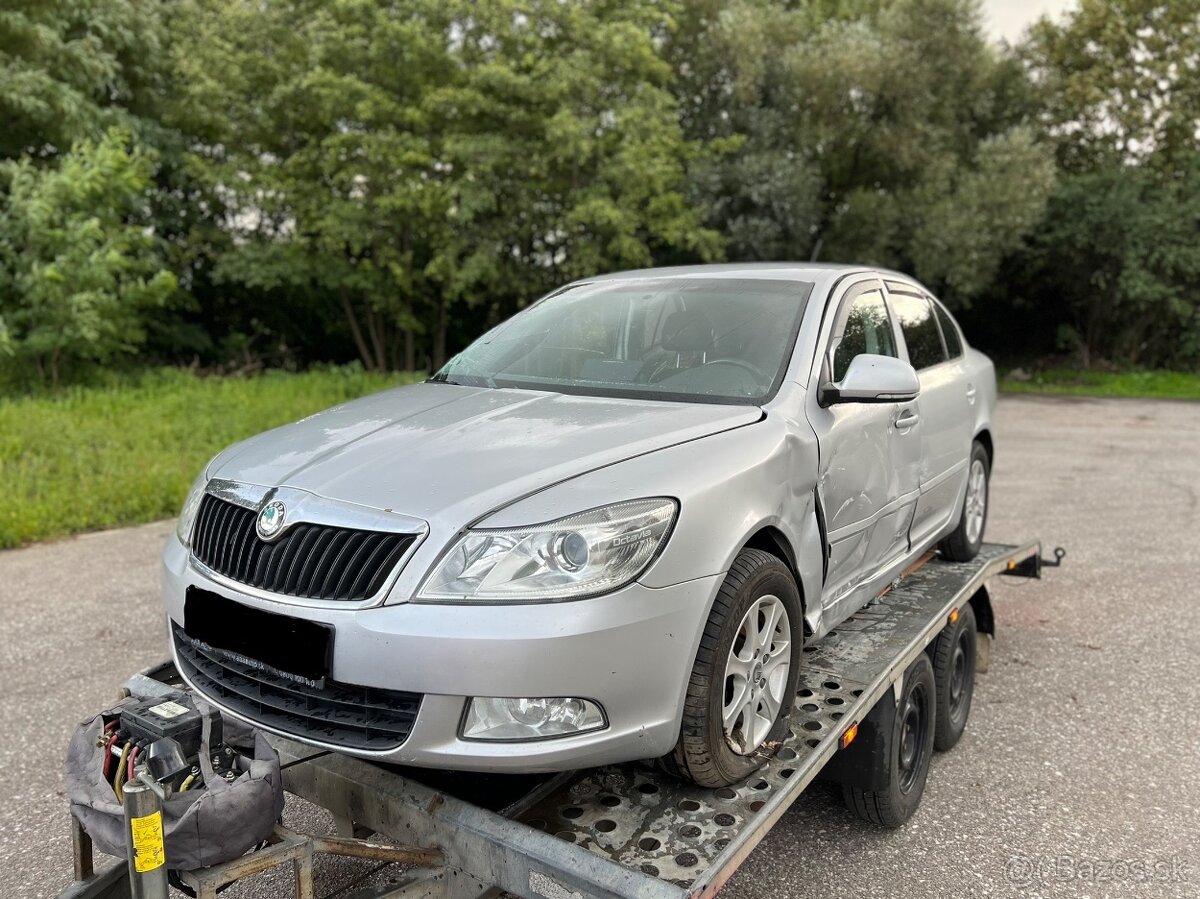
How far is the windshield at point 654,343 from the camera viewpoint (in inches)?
123

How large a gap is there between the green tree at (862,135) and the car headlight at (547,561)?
17324 millimetres

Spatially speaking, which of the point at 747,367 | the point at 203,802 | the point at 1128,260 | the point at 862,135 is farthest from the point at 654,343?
the point at 1128,260

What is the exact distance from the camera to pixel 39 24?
13680 mm

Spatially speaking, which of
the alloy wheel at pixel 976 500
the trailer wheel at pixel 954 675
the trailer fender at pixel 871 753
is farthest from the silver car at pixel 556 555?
the alloy wheel at pixel 976 500

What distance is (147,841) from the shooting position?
1.67 metres

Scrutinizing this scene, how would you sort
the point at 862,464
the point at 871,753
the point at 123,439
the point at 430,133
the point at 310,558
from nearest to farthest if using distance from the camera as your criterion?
the point at 310,558
the point at 871,753
the point at 862,464
the point at 123,439
the point at 430,133

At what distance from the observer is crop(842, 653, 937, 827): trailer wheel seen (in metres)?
3.05

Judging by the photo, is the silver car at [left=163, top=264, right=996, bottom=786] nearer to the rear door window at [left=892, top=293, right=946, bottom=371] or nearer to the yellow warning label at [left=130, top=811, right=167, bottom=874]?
the yellow warning label at [left=130, top=811, right=167, bottom=874]

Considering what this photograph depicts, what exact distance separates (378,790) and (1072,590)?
17.0ft

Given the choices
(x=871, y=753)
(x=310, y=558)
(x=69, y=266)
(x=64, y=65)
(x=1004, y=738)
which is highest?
(x=64, y=65)

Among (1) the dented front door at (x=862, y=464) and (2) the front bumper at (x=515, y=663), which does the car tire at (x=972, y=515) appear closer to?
(1) the dented front door at (x=862, y=464)

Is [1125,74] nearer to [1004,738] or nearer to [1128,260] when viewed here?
[1128,260]

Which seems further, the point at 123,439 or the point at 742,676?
the point at 123,439

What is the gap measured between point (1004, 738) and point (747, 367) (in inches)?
83.0
